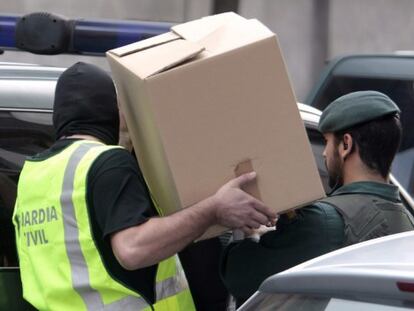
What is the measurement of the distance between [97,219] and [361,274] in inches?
35.5

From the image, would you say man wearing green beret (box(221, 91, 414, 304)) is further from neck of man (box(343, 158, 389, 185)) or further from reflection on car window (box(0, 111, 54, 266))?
reflection on car window (box(0, 111, 54, 266))

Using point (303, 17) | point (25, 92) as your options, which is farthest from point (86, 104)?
point (303, 17)


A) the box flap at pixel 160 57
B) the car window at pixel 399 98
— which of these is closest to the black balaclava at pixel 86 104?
the box flap at pixel 160 57

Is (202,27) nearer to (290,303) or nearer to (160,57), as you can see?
(160,57)

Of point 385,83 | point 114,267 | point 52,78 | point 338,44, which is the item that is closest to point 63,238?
point 114,267

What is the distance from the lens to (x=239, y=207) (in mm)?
2602

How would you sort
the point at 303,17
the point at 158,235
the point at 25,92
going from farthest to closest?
the point at 303,17
the point at 25,92
the point at 158,235

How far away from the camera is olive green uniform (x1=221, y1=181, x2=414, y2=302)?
2.86 m

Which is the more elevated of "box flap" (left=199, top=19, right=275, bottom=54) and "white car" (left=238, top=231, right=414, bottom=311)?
"box flap" (left=199, top=19, right=275, bottom=54)

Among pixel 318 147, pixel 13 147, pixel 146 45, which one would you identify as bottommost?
pixel 318 147

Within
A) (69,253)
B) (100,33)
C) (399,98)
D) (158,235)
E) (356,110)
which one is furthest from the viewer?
(399,98)

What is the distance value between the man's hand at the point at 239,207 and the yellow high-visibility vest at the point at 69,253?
0.29 m

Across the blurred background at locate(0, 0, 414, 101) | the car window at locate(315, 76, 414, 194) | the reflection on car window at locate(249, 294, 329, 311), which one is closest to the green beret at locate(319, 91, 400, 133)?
the reflection on car window at locate(249, 294, 329, 311)

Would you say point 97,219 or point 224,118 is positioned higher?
point 224,118
